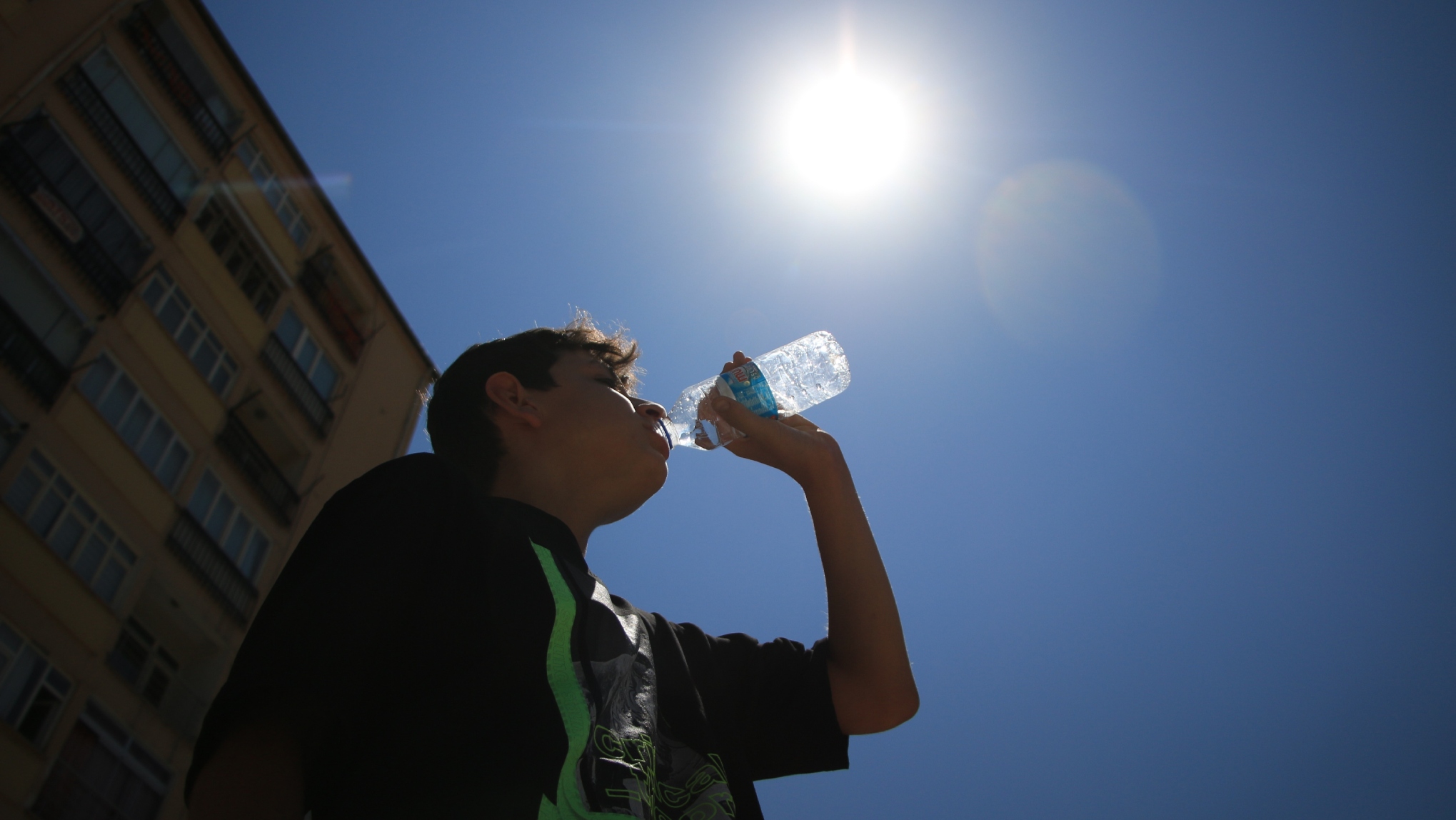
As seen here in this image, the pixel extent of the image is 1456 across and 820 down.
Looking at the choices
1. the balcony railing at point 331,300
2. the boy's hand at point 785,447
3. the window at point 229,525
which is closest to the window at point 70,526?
the window at point 229,525

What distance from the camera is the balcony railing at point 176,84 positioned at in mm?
13953

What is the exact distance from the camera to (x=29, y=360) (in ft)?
35.5

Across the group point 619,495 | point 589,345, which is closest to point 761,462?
point 619,495

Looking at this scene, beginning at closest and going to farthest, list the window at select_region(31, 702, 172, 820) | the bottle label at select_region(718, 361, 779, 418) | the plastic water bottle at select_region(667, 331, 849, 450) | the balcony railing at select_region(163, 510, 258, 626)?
the bottle label at select_region(718, 361, 779, 418)
the plastic water bottle at select_region(667, 331, 849, 450)
the window at select_region(31, 702, 172, 820)
the balcony railing at select_region(163, 510, 258, 626)

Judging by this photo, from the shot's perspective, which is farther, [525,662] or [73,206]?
→ [73,206]

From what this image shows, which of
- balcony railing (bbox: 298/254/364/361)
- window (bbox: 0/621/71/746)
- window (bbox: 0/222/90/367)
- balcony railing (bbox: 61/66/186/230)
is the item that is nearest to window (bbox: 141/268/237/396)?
balcony railing (bbox: 61/66/186/230)

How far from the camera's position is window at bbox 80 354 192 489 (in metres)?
11.9

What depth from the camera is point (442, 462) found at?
1957 mm

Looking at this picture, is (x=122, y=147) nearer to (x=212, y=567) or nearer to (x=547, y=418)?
(x=212, y=567)

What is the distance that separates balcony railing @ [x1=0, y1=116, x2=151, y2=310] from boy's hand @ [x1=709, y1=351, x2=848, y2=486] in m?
13.1

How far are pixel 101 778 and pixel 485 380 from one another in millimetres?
11180

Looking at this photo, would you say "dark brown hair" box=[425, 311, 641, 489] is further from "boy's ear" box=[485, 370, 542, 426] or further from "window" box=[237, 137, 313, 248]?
"window" box=[237, 137, 313, 248]

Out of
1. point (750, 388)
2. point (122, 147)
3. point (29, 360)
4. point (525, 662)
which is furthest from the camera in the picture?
point (122, 147)

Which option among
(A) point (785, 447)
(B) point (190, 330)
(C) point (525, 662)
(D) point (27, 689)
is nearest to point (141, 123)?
(B) point (190, 330)
